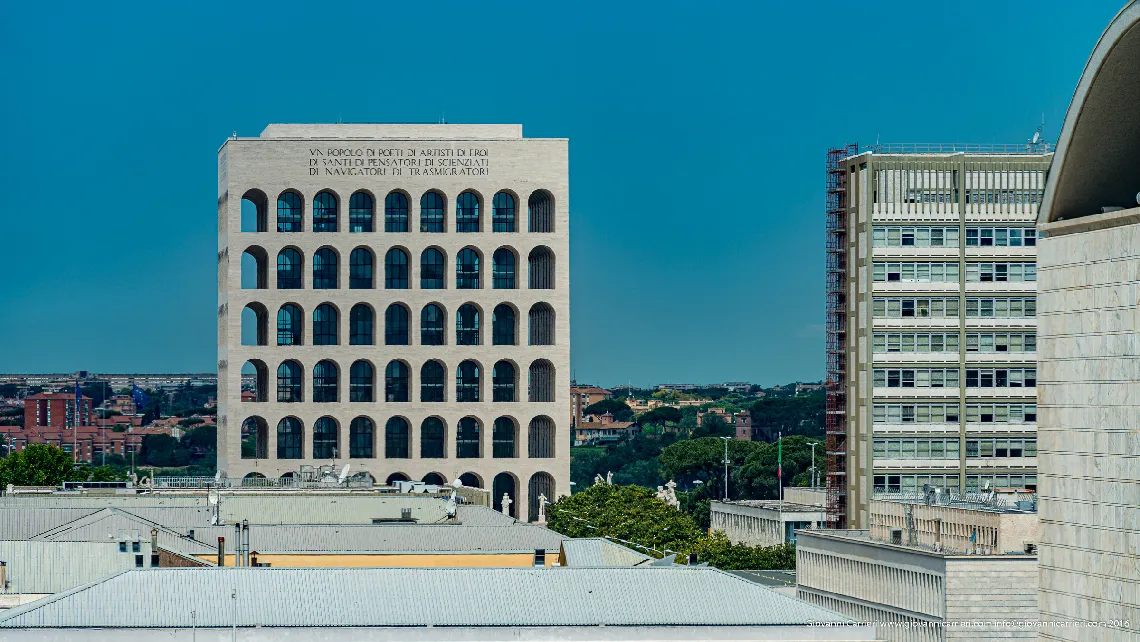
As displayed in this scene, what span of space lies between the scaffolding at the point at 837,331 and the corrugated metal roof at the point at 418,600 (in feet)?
280

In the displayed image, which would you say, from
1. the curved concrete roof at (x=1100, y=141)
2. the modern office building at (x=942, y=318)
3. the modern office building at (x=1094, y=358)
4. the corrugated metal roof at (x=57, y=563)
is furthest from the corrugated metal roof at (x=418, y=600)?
the modern office building at (x=942, y=318)

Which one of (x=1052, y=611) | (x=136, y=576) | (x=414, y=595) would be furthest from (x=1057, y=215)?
(x=136, y=576)

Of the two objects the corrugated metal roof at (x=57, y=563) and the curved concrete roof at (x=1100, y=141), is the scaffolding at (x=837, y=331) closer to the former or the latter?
the corrugated metal roof at (x=57, y=563)

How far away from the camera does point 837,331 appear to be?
606ft

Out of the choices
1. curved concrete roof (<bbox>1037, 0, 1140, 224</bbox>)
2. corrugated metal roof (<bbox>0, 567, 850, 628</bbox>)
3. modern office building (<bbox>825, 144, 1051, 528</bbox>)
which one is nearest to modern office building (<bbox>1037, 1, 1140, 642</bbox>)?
curved concrete roof (<bbox>1037, 0, 1140, 224</bbox>)

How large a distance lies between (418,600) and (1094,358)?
28295 millimetres

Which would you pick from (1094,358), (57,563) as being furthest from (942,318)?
(1094,358)

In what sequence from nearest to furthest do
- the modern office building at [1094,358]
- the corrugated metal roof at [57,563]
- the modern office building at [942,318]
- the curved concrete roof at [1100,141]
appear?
the curved concrete roof at [1100,141] < the modern office building at [1094,358] < the corrugated metal roof at [57,563] < the modern office building at [942,318]

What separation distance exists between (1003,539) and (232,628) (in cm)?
6262

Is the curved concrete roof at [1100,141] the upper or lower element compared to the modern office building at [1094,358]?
upper

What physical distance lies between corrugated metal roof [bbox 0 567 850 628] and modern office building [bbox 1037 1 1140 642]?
12.3m

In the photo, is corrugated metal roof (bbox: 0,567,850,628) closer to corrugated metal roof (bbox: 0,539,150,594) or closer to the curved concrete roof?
corrugated metal roof (bbox: 0,539,150,594)

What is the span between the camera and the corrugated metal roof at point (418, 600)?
3629 inches

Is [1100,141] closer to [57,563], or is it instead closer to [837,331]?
[57,563]
